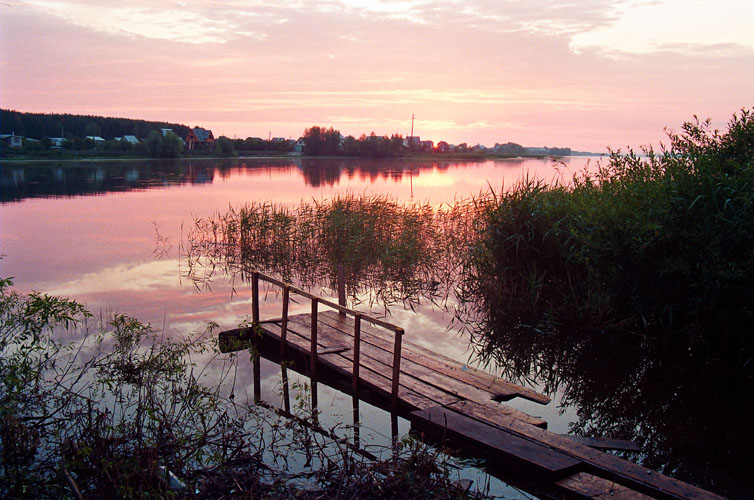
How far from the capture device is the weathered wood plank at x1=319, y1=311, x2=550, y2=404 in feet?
27.2

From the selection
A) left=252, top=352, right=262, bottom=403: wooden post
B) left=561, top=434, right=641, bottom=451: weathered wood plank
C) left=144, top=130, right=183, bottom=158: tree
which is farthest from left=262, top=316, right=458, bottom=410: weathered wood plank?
left=144, top=130, right=183, bottom=158: tree

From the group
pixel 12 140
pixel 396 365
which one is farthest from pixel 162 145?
pixel 396 365

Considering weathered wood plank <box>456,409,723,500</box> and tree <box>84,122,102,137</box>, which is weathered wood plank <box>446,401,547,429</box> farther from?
tree <box>84,122,102,137</box>

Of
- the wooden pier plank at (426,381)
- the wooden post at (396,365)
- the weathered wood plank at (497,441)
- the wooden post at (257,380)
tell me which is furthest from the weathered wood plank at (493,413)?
the wooden post at (257,380)

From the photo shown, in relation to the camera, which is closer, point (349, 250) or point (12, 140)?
point (349, 250)

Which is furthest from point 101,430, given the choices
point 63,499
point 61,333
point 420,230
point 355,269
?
point 420,230

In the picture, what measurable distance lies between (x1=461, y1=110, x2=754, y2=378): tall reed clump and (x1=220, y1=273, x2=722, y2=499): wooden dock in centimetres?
260

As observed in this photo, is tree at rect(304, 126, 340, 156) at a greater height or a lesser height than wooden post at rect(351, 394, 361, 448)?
greater

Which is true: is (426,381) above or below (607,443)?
above

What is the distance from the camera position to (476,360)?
11039 mm

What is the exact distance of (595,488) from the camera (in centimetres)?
569

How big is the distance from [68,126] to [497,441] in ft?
464

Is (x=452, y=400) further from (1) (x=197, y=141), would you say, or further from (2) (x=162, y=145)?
(1) (x=197, y=141)

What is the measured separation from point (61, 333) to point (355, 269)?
27.3 feet
